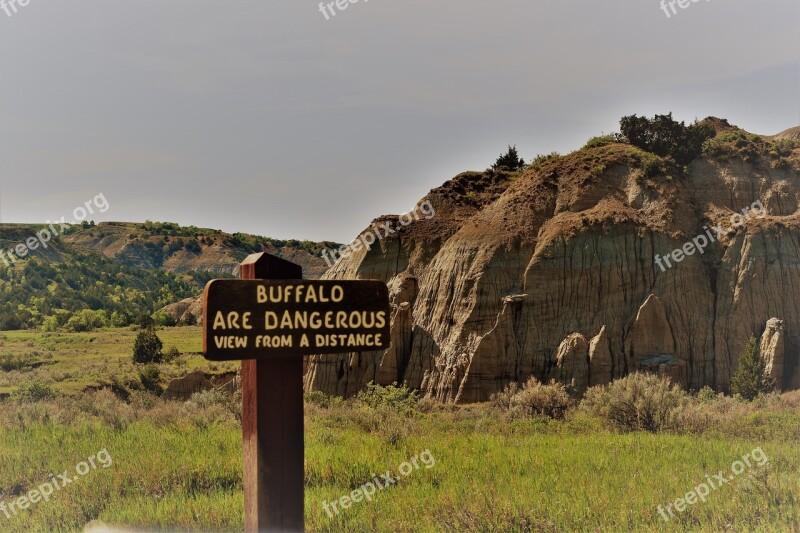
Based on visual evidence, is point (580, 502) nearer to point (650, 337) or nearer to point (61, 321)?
point (650, 337)

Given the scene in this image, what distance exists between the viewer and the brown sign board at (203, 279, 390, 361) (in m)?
7.96

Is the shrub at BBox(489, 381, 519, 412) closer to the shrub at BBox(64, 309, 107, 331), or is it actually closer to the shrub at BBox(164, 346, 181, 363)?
the shrub at BBox(164, 346, 181, 363)

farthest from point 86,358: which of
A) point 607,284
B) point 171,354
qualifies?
point 607,284

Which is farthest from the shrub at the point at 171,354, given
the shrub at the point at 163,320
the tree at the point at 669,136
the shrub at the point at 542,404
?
the shrub at the point at 542,404

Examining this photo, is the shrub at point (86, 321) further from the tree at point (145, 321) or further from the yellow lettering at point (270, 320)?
the yellow lettering at point (270, 320)

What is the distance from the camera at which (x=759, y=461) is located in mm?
12922

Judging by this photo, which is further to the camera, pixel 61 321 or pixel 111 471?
pixel 61 321

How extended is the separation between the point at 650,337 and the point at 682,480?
24.1 meters

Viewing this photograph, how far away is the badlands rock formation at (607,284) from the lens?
35188mm

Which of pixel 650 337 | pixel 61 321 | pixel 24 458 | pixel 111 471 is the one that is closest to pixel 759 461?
pixel 111 471

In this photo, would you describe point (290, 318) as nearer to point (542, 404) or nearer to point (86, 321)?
point (542, 404)

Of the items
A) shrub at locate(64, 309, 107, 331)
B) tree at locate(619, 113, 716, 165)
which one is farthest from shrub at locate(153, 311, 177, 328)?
tree at locate(619, 113, 716, 165)

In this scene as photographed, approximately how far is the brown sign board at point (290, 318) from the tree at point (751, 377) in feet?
91.0

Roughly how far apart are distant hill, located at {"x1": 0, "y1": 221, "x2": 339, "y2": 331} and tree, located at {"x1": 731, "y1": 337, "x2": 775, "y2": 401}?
59.2 metres
